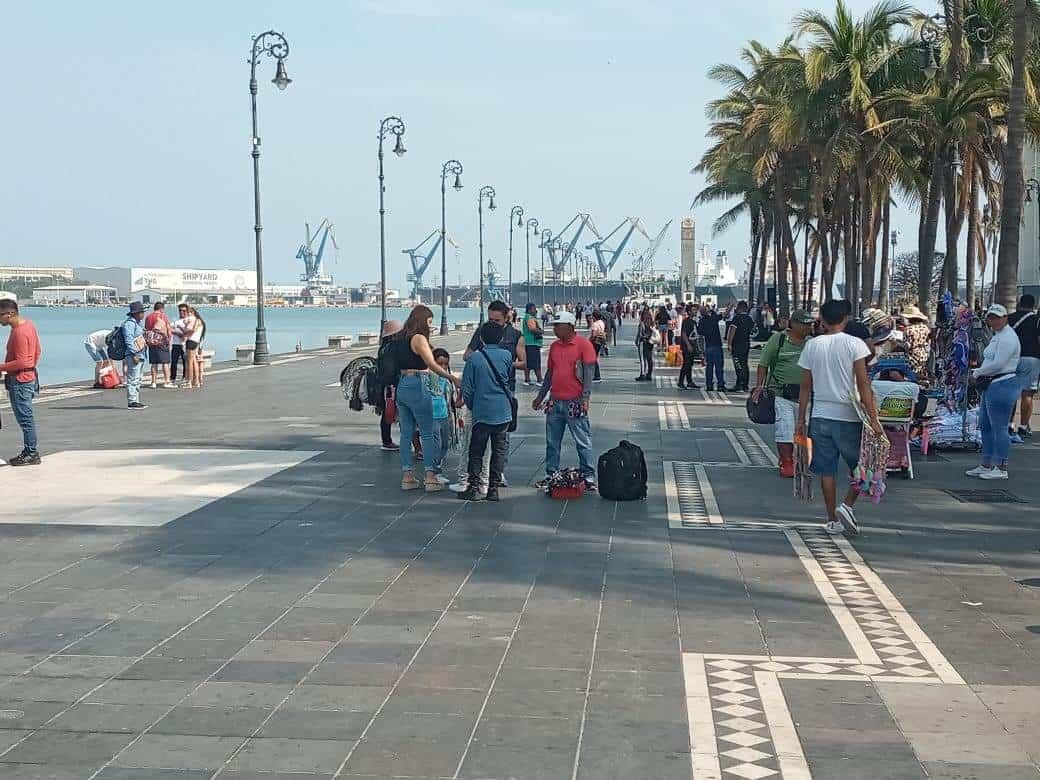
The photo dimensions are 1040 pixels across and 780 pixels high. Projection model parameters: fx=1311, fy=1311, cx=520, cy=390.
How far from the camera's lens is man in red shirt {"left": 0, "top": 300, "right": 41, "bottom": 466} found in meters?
12.5

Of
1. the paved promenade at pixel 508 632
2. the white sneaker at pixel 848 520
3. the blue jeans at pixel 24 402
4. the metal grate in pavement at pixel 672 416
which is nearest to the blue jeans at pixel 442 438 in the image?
the paved promenade at pixel 508 632

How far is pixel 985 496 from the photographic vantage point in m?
11.1

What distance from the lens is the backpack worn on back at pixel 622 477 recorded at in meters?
10.8

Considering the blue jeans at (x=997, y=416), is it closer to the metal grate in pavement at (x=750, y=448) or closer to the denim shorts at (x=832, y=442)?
the metal grate in pavement at (x=750, y=448)

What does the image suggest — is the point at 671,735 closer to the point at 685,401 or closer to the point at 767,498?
the point at 767,498

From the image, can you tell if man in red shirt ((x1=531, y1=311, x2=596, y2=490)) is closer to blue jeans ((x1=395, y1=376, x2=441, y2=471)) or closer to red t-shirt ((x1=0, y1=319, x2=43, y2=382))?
blue jeans ((x1=395, y1=376, x2=441, y2=471))

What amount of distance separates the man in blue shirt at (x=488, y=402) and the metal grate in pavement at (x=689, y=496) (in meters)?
1.49

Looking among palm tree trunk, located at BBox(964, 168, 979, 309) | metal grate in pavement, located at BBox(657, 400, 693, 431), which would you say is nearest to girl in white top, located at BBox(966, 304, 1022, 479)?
metal grate in pavement, located at BBox(657, 400, 693, 431)

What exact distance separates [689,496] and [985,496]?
2.51 metres

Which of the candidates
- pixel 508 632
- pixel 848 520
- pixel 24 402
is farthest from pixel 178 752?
pixel 24 402

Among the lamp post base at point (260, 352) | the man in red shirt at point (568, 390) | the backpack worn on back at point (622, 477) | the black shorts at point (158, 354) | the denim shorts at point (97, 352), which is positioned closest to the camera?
the backpack worn on back at point (622, 477)

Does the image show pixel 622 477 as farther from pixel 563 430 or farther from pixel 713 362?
pixel 713 362

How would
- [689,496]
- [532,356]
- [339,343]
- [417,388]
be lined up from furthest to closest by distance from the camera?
[339,343] < [532,356] < [689,496] < [417,388]

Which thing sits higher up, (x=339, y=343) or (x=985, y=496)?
(x=985, y=496)
